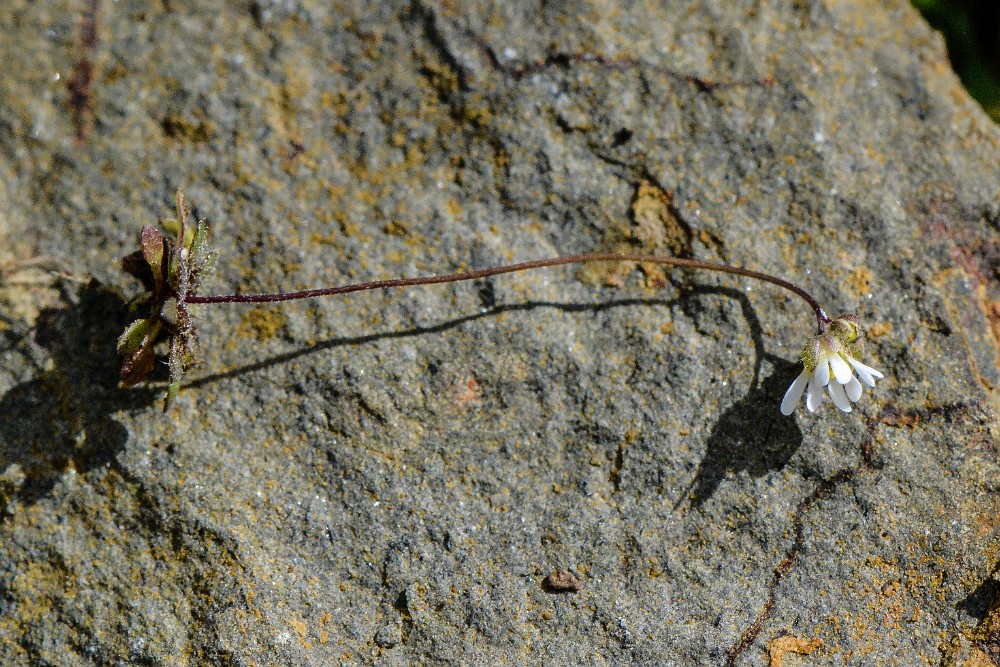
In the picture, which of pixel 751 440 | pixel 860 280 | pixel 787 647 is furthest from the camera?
pixel 860 280

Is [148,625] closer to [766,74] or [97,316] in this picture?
[97,316]

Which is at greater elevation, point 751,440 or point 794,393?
point 794,393

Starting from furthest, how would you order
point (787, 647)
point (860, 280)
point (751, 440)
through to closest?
point (860, 280) → point (751, 440) → point (787, 647)

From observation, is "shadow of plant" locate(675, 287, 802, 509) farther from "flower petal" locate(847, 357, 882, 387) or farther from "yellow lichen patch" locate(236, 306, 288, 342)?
"yellow lichen patch" locate(236, 306, 288, 342)

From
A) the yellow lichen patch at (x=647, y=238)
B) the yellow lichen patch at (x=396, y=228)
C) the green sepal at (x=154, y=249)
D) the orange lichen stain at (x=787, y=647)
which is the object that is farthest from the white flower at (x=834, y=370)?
the green sepal at (x=154, y=249)

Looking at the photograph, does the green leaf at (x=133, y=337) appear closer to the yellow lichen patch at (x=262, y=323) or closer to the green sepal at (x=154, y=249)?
the green sepal at (x=154, y=249)

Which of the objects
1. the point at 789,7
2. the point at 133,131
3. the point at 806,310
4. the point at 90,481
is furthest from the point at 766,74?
the point at 90,481

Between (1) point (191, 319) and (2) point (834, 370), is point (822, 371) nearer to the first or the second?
(2) point (834, 370)

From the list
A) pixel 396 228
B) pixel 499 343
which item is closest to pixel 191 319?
pixel 396 228
